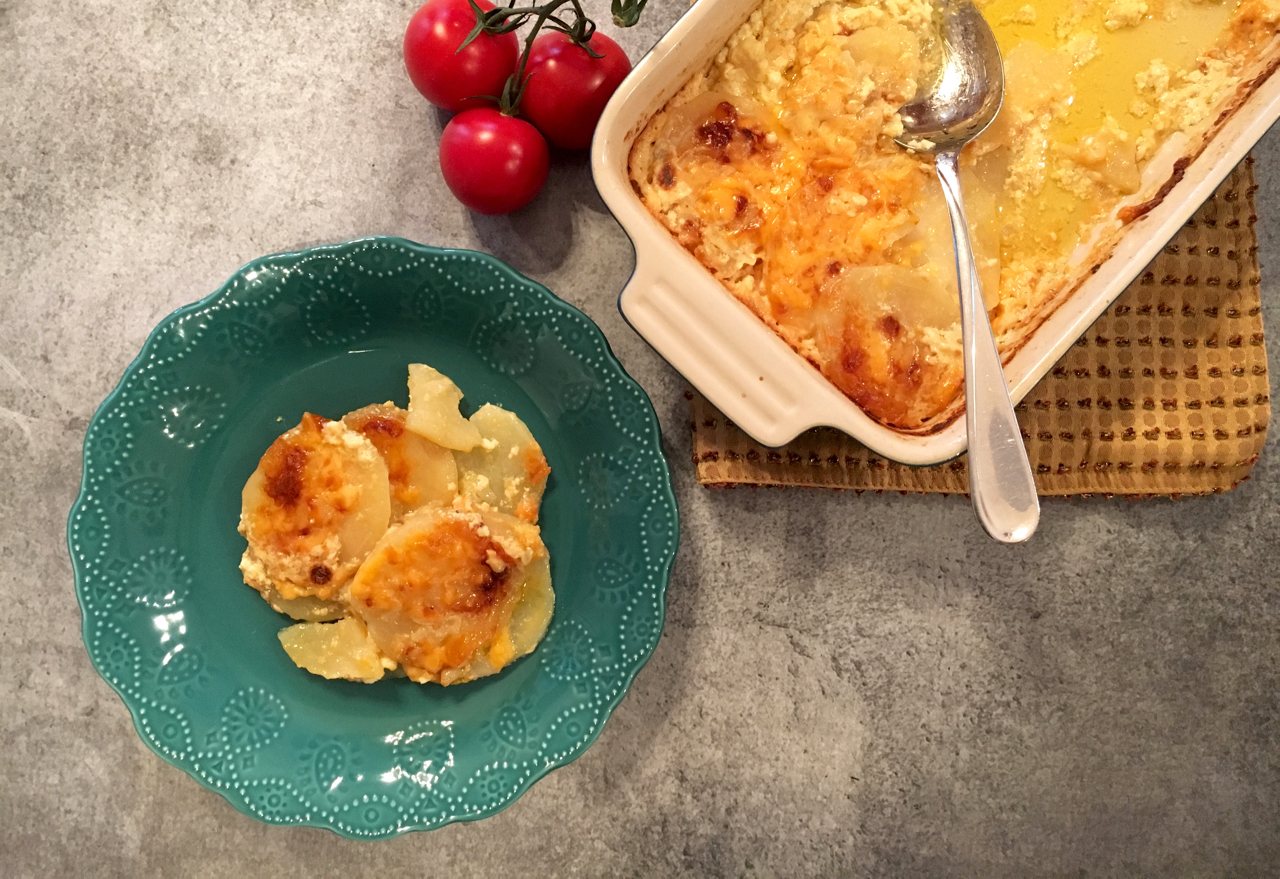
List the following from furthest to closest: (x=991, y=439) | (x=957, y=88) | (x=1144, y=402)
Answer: (x=1144, y=402)
(x=957, y=88)
(x=991, y=439)

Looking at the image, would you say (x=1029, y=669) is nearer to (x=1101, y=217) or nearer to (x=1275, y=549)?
(x=1275, y=549)

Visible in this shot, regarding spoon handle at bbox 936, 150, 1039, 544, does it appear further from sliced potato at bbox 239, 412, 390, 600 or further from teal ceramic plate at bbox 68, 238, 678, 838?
sliced potato at bbox 239, 412, 390, 600

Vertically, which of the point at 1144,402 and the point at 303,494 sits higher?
the point at 1144,402

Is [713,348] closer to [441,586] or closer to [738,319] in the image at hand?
[738,319]

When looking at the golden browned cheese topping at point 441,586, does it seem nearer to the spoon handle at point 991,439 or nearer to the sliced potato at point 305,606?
the sliced potato at point 305,606

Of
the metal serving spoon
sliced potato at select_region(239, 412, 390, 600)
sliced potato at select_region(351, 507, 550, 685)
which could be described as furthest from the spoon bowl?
sliced potato at select_region(239, 412, 390, 600)

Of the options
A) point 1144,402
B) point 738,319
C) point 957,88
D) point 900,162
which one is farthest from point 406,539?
point 1144,402

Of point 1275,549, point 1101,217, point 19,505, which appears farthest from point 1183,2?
point 19,505
